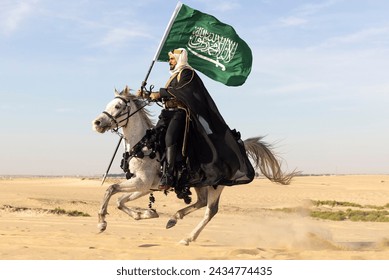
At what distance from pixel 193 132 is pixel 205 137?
0.23 metres

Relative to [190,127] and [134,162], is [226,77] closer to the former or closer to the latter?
[190,127]

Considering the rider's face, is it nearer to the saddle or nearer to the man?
the man

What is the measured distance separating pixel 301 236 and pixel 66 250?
504 cm

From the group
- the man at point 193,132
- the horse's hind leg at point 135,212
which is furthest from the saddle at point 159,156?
the horse's hind leg at point 135,212

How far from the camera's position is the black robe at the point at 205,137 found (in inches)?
362

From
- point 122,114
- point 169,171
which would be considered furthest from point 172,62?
point 169,171

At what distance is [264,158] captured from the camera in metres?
10.8

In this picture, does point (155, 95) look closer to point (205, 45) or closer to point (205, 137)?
point (205, 137)

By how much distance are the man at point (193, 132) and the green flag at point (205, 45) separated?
140 centimetres

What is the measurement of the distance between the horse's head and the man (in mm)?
499

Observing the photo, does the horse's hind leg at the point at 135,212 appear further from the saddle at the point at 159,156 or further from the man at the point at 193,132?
the man at the point at 193,132

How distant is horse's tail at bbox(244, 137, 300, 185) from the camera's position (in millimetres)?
10750
